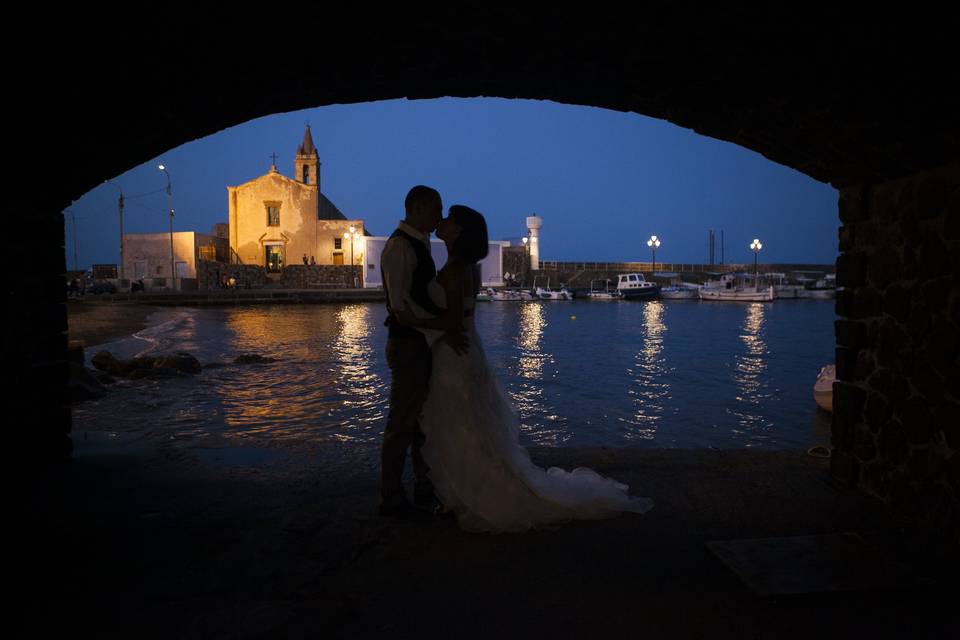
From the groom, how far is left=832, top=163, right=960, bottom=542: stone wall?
2786mm

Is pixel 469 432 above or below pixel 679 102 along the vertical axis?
below

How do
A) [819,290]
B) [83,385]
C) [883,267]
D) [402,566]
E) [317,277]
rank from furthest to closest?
1. [819,290]
2. [317,277]
3. [83,385]
4. [883,267]
5. [402,566]

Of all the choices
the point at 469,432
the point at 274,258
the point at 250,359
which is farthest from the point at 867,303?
the point at 274,258

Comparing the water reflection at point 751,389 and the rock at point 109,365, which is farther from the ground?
the rock at point 109,365

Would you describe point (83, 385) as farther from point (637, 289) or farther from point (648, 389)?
point (637, 289)

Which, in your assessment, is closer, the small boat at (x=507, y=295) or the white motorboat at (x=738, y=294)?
the small boat at (x=507, y=295)

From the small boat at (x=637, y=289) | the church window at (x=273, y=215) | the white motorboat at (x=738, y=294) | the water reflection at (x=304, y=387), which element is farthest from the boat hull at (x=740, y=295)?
the water reflection at (x=304, y=387)

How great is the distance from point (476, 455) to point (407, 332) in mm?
856

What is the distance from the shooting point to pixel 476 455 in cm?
372

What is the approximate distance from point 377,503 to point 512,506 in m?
1.01

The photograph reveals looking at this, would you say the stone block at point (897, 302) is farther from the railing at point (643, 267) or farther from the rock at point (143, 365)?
the railing at point (643, 267)

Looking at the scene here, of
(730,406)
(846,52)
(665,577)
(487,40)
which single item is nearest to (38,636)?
(665,577)

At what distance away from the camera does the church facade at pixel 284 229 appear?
50.0m

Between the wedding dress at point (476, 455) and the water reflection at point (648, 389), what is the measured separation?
566cm
